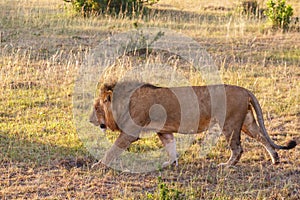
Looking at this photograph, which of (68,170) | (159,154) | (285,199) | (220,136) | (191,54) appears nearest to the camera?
(285,199)

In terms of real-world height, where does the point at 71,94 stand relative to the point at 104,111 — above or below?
below

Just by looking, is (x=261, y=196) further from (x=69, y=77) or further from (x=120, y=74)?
(x=69, y=77)

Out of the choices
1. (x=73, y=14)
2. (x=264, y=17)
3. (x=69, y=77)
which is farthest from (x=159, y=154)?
(x=264, y=17)

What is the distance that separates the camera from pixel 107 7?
13414mm

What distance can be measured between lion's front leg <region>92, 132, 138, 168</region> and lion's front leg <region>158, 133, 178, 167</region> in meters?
0.42

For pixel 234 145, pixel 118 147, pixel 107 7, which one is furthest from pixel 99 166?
pixel 107 7

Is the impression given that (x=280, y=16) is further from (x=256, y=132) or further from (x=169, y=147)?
(x=169, y=147)

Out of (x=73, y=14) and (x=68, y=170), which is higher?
(x=73, y=14)

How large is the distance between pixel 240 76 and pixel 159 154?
313 centimetres

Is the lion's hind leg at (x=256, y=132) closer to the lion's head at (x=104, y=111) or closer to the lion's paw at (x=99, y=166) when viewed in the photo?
the lion's head at (x=104, y=111)

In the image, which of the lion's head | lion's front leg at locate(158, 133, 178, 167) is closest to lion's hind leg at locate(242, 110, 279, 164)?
lion's front leg at locate(158, 133, 178, 167)

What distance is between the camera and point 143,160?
21.2 feet

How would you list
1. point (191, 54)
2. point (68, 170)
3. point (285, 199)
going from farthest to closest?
1. point (191, 54)
2. point (68, 170)
3. point (285, 199)

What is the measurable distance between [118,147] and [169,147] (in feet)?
1.94
